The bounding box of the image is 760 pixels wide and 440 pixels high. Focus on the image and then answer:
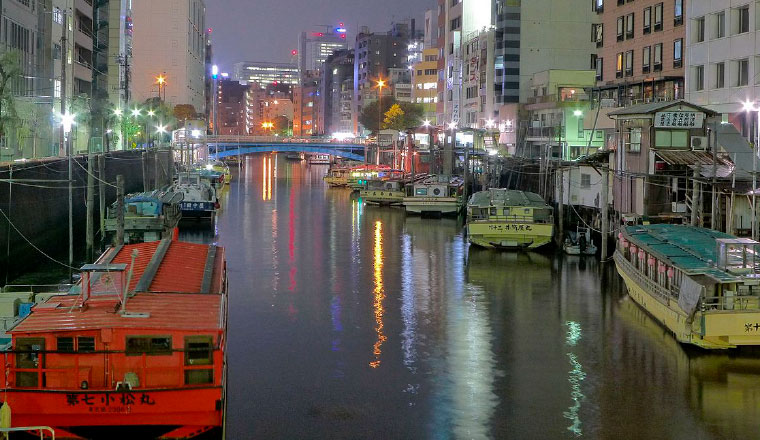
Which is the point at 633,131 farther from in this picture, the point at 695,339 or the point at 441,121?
the point at 441,121

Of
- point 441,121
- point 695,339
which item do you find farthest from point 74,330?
point 441,121

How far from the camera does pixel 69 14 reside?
8062cm

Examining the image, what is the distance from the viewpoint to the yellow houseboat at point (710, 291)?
25.4 metres

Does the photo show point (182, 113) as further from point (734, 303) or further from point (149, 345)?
point (149, 345)

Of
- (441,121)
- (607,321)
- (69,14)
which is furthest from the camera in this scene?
(441,121)

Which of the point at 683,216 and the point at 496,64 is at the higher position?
the point at 496,64

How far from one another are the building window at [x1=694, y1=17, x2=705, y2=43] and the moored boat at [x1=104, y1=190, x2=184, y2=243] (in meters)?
30.0

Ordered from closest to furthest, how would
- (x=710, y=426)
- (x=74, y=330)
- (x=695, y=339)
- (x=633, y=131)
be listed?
(x=74, y=330), (x=710, y=426), (x=695, y=339), (x=633, y=131)

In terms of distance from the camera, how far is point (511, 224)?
165 feet

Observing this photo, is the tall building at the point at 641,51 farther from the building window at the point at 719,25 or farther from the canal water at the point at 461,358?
the canal water at the point at 461,358

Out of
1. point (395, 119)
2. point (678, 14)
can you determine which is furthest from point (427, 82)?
point (678, 14)

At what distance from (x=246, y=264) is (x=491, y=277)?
38.3ft

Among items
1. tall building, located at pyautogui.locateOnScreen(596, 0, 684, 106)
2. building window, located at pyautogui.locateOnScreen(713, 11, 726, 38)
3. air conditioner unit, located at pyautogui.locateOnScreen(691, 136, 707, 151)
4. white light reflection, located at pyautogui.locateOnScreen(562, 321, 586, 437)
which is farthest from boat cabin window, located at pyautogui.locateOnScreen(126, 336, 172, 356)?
tall building, located at pyautogui.locateOnScreen(596, 0, 684, 106)

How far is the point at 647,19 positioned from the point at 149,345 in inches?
2196
